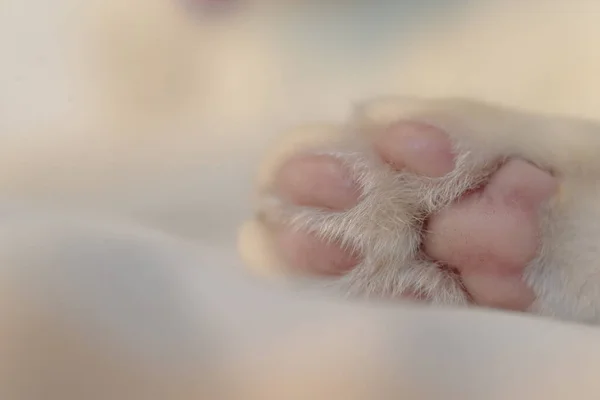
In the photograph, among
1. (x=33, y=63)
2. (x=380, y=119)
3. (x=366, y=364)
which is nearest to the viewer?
(x=366, y=364)

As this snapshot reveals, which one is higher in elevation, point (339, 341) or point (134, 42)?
point (134, 42)

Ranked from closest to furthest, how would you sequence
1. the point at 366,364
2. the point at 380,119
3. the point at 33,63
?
the point at 366,364 → the point at 380,119 → the point at 33,63

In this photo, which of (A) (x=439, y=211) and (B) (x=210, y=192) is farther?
(B) (x=210, y=192)

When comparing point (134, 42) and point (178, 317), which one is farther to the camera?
point (134, 42)

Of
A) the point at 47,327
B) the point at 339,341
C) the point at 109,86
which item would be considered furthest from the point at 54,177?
the point at 339,341

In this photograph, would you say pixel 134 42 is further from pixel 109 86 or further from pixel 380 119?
pixel 380 119

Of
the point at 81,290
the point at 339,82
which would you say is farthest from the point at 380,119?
the point at 81,290
